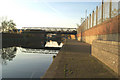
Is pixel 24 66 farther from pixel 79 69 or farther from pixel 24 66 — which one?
pixel 79 69

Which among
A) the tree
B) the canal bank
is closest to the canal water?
the canal bank

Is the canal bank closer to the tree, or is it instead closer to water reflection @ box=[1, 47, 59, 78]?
water reflection @ box=[1, 47, 59, 78]

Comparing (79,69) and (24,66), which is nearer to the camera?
(79,69)

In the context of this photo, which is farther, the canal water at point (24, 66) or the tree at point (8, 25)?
the tree at point (8, 25)

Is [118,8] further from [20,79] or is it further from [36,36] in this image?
[36,36]

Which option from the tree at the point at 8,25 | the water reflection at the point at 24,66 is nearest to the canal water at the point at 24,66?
the water reflection at the point at 24,66

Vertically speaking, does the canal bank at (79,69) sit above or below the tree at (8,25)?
below

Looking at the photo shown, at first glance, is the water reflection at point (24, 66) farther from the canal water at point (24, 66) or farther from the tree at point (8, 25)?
the tree at point (8, 25)

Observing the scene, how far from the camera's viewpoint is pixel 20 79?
31.2 ft

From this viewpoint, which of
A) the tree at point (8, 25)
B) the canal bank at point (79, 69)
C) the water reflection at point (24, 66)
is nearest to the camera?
the canal bank at point (79, 69)

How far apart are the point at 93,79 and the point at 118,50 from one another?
7.28 feet

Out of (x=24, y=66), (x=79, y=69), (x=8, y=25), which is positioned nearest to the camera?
(x=79, y=69)

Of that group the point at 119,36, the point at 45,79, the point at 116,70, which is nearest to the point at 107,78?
the point at 116,70

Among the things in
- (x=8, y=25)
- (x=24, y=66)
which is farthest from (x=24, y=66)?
(x=8, y=25)
